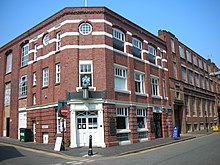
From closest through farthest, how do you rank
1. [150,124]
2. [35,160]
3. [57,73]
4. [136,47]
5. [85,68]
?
[35,160], [85,68], [57,73], [150,124], [136,47]

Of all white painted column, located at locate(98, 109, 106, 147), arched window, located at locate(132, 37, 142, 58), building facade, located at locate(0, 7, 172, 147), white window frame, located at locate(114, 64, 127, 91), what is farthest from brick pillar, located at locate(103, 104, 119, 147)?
arched window, located at locate(132, 37, 142, 58)

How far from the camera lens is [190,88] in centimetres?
3612

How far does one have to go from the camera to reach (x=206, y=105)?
139ft

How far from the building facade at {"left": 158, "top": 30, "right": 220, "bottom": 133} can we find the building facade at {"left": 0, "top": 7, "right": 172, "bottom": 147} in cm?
431

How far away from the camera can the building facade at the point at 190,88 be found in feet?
102

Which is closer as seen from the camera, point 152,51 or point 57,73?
point 57,73

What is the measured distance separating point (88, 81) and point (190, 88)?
22101mm

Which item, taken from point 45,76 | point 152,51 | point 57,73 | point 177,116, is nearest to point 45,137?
point 45,76

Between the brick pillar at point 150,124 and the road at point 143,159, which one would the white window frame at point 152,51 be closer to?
the brick pillar at point 150,124

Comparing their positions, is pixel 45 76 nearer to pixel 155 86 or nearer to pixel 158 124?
pixel 155 86

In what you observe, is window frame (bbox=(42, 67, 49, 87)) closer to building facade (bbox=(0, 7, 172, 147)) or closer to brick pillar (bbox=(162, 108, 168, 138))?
building facade (bbox=(0, 7, 172, 147))

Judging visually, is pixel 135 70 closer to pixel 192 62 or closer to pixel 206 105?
pixel 192 62

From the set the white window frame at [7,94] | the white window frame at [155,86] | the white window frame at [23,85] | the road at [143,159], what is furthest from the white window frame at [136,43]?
the white window frame at [7,94]

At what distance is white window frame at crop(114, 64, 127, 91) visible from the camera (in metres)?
20.8
